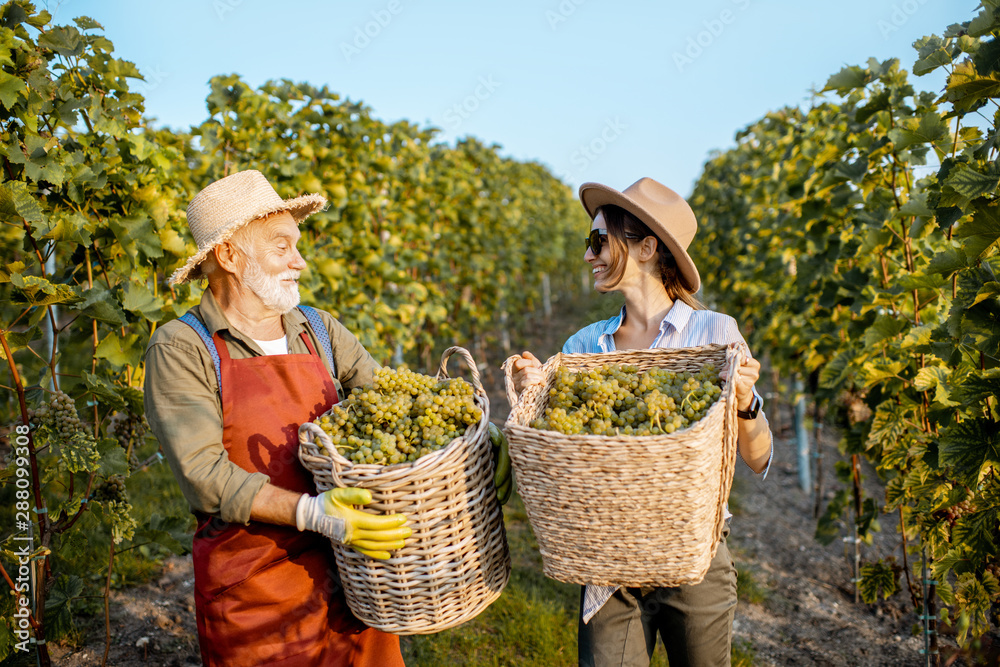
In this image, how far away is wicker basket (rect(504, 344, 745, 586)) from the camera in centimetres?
140

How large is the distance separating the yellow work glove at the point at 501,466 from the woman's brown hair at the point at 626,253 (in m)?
0.71

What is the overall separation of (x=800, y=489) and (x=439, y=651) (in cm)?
394

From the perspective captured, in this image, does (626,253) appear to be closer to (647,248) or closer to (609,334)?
(647,248)

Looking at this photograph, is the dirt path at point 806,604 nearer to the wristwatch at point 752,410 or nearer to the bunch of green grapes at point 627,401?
the wristwatch at point 752,410

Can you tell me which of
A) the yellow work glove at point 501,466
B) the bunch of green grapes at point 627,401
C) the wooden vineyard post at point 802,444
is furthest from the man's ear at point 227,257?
the wooden vineyard post at point 802,444

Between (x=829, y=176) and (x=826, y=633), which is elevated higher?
(x=829, y=176)

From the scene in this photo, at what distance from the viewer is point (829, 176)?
3.21m

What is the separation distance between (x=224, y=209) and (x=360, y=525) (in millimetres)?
1039

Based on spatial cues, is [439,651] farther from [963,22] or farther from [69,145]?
[963,22]

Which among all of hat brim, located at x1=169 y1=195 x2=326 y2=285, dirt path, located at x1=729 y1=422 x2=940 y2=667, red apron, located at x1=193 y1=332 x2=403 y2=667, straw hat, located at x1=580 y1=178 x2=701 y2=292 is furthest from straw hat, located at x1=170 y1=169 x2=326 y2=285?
dirt path, located at x1=729 y1=422 x2=940 y2=667

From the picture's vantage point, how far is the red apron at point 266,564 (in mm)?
1751

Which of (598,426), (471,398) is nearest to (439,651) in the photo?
(471,398)

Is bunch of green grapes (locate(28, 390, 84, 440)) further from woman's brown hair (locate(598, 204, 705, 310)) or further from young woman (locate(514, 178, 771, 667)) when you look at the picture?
woman's brown hair (locate(598, 204, 705, 310))

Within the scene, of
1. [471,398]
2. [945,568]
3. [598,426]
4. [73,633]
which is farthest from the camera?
[73,633]
